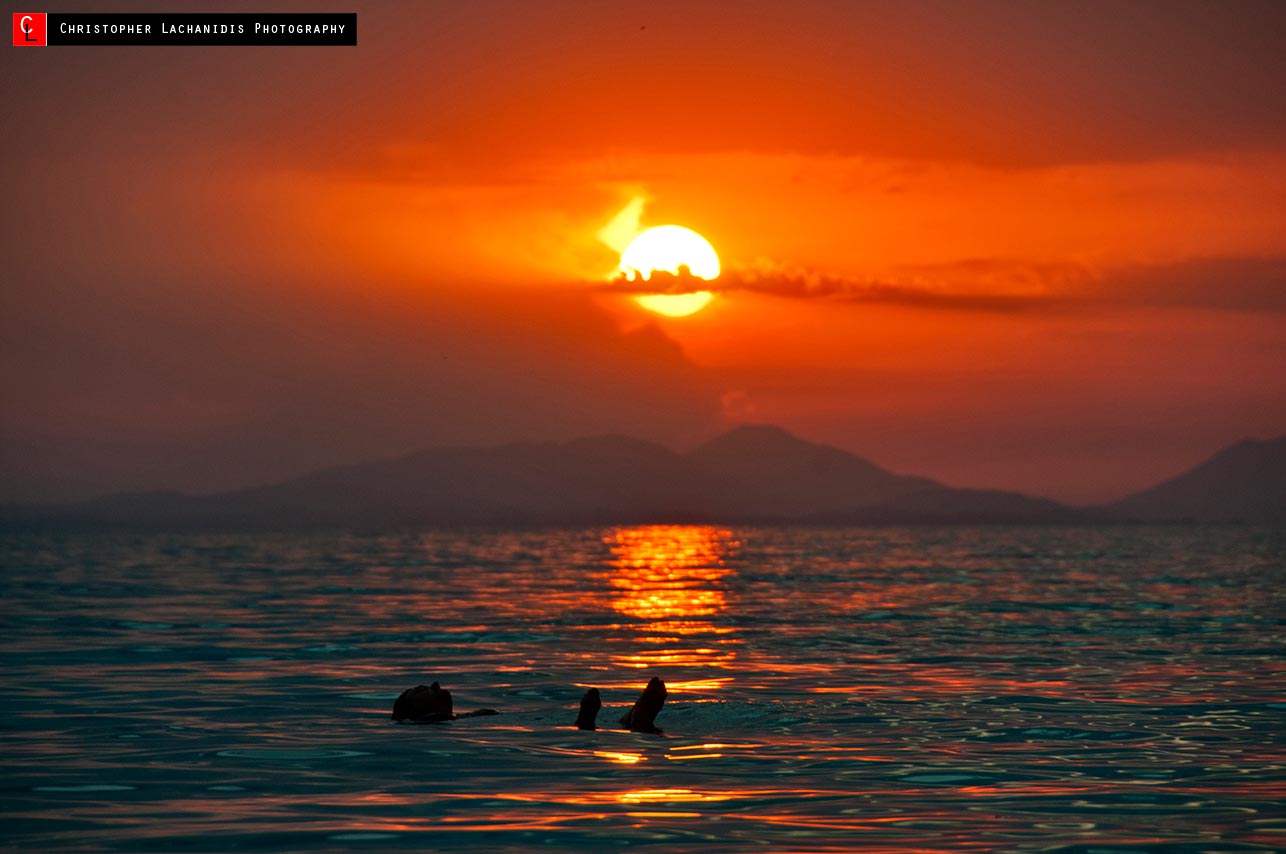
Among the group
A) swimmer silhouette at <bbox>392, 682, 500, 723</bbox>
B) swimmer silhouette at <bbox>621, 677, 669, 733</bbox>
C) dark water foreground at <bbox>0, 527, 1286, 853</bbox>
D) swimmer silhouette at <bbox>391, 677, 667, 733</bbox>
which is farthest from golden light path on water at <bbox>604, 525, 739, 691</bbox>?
swimmer silhouette at <bbox>392, 682, 500, 723</bbox>

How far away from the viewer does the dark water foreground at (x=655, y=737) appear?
52.3ft

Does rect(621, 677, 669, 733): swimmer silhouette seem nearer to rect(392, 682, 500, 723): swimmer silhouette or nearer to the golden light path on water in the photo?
rect(392, 682, 500, 723): swimmer silhouette

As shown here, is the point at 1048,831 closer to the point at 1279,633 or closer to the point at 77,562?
the point at 1279,633

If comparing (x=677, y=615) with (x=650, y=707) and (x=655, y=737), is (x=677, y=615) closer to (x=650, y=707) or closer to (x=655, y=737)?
(x=650, y=707)

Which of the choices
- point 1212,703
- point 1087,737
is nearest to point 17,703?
point 1087,737

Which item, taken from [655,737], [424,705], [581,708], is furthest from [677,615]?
[655,737]

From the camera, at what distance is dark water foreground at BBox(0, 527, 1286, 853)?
52.3 ft

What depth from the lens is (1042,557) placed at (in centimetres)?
12406

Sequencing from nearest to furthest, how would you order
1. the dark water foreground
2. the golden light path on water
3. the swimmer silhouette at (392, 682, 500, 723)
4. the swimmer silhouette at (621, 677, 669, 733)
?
the dark water foreground → the swimmer silhouette at (621, 677, 669, 733) → the swimmer silhouette at (392, 682, 500, 723) → the golden light path on water

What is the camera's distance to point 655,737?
22688 mm

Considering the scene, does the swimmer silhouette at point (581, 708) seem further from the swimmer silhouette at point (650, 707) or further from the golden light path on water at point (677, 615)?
the golden light path on water at point (677, 615)

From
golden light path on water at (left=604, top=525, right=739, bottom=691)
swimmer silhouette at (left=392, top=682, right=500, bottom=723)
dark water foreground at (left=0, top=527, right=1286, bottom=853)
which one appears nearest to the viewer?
dark water foreground at (left=0, top=527, right=1286, bottom=853)

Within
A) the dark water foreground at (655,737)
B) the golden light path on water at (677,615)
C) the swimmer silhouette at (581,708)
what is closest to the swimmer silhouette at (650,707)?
the swimmer silhouette at (581,708)

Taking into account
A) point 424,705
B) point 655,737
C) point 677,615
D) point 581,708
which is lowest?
point 655,737
